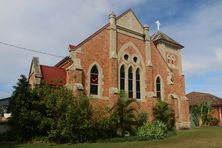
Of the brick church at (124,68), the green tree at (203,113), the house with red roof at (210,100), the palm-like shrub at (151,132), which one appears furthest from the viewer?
the house with red roof at (210,100)

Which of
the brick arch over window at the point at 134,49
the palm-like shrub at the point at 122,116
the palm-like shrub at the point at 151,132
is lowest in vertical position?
the palm-like shrub at the point at 151,132

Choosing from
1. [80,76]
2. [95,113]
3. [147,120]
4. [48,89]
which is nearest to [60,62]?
[80,76]

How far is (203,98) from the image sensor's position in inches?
1956

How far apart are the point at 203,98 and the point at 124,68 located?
82.5 ft

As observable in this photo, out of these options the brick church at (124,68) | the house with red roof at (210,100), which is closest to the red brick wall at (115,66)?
the brick church at (124,68)

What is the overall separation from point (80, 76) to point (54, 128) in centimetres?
636

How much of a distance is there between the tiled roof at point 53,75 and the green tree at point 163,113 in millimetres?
11394

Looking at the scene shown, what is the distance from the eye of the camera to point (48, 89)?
907 inches

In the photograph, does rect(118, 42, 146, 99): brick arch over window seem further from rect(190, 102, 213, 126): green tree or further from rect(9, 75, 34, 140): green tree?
rect(190, 102, 213, 126): green tree

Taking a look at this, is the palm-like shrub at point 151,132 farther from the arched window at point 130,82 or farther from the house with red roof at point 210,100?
the house with red roof at point 210,100

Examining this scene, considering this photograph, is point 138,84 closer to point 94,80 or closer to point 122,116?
point 94,80

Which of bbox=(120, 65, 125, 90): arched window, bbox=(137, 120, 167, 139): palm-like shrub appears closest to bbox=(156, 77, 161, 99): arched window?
bbox=(120, 65, 125, 90): arched window

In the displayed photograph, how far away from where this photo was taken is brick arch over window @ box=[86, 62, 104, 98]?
89.1 ft

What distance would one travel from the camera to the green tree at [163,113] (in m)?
30.8
